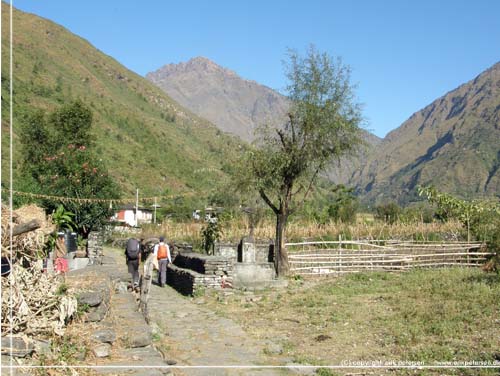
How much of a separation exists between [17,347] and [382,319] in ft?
23.2

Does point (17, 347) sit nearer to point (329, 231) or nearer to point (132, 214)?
point (329, 231)

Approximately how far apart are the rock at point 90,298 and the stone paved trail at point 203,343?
1169mm

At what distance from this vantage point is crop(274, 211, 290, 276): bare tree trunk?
17828 mm

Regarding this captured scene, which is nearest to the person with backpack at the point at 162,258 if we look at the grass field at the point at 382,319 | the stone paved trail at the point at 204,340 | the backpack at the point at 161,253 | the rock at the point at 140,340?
the backpack at the point at 161,253

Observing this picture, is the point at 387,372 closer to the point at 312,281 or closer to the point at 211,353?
the point at 211,353

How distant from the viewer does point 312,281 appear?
1775 centimetres

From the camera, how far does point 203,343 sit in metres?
9.04

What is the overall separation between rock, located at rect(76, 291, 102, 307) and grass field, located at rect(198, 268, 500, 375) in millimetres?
2902

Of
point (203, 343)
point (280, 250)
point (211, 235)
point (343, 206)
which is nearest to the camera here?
point (203, 343)

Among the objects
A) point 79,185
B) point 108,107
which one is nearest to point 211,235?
point 79,185

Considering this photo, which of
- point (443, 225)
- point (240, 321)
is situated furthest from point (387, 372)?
point (443, 225)

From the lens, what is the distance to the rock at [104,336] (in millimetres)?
6388

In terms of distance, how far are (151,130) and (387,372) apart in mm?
75784

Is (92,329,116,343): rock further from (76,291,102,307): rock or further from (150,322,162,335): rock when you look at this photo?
(150,322,162,335): rock
